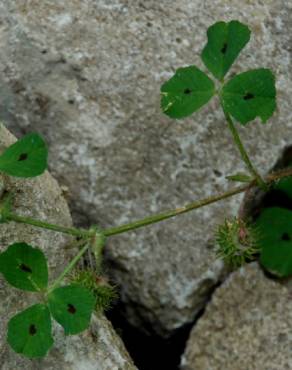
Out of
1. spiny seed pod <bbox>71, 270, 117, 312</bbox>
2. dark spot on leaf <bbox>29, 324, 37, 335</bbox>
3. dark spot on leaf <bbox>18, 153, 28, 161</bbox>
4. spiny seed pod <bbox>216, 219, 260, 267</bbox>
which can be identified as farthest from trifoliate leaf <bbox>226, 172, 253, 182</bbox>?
dark spot on leaf <bbox>29, 324, 37, 335</bbox>

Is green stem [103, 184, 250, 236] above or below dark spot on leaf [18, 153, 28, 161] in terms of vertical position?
below

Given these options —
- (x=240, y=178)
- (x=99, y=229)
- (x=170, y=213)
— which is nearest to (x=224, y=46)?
(x=240, y=178)

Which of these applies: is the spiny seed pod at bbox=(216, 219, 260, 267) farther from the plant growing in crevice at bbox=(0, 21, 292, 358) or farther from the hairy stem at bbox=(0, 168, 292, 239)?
the hairy stem at bbox=(0, 168, 292, 239)

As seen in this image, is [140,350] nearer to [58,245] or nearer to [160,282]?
[160,282]

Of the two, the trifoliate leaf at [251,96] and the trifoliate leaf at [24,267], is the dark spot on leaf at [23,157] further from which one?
the trifoliate leaf at [251,96]

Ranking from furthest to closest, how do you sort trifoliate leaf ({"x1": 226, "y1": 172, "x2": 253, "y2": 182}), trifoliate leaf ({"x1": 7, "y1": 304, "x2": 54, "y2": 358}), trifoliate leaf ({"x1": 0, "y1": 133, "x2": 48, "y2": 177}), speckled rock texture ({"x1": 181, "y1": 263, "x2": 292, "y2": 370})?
speckled rock texture ({"x1": 181, "y1": 263, "x2": 292, "y2": 370}), trifoliate leaf ({"x1": 226, "y1": 172, "x2": 253, "y2": 182}), trifoliate leaf ({"x1": 0, "y1": 133, "x2": 48, "y2": 177}), trifoliate leaf ({"x1": 7, "y1": 304, "x2": 54, "y2": 358})

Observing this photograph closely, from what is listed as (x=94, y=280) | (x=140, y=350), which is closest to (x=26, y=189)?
(x=94, y=280)

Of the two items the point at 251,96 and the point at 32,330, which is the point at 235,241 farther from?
the point at 32,330
